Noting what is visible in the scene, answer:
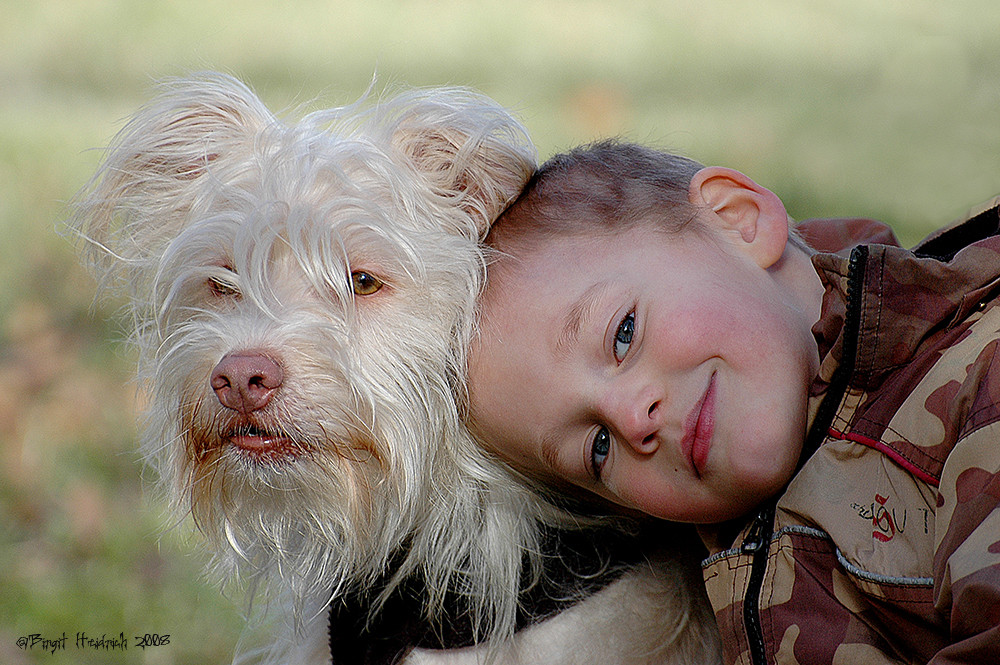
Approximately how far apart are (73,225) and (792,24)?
4769 millimetres

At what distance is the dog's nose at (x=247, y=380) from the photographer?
163 cm

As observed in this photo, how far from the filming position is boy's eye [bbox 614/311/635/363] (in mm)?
1760

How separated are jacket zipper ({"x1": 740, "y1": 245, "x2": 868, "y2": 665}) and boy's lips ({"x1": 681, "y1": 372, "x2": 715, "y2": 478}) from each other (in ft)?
0.45

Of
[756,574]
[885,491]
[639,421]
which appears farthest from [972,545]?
[639,421]

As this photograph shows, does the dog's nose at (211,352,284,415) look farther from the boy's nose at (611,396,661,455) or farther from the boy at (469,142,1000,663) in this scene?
the boy's nose at (611,396,661,455)

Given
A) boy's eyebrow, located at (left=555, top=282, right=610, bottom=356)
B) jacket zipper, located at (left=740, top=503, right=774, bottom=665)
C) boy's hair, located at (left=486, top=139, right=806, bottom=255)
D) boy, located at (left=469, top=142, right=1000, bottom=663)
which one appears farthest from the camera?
boy's hair, located at (left=486, top=139, right=806, bottom=255)

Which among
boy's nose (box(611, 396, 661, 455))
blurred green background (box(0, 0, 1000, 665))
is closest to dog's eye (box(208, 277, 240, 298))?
boy's nose (box(611, 396, 661, 455))

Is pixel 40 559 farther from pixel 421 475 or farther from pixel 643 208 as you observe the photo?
pixel 643 208

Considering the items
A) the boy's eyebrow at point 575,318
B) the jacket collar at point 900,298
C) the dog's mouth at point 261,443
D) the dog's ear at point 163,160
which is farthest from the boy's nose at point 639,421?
the dog's ear at point 163,160

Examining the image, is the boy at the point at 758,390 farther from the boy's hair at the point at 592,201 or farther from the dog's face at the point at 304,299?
the dog's face at the point at 304,299

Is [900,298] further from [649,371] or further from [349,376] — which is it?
[349,376]

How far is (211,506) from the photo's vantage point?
5.98 feet

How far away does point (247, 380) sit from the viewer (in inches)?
64.0

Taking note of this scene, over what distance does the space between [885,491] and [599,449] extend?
45 centimetres
